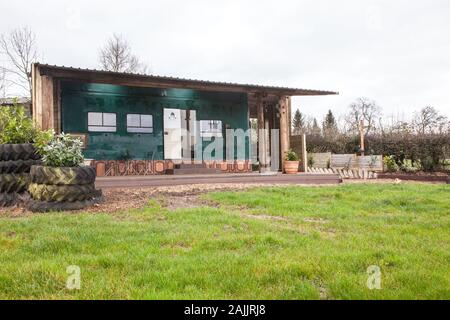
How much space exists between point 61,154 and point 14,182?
3.78 feet

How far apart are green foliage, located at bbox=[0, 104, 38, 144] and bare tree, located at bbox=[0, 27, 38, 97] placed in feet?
60.7

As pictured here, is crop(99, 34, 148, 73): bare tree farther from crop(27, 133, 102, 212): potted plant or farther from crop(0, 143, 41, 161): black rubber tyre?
crop(27, 133, 102, 212): potted plant

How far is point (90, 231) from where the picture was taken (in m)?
4.81

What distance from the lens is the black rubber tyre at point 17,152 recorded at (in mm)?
7688

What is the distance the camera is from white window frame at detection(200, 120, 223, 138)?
14711mm

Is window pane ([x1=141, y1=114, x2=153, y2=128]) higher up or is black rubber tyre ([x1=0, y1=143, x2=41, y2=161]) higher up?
window pane ([x1=141, y1=114, x2=153, y2=128])

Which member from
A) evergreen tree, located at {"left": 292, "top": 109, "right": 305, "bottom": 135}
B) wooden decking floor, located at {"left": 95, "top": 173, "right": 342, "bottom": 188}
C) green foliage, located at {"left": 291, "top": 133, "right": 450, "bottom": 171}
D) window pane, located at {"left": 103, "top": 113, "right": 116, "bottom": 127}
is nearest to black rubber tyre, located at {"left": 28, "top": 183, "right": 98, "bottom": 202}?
wooden decking floor, located at {"left": 95, "top": 173, "right": 342, "bottom": 188}

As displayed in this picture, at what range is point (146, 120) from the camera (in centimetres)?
1387

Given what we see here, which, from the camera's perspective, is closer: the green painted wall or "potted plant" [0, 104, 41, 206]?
"potted plant" [0, 104, 41, 206]

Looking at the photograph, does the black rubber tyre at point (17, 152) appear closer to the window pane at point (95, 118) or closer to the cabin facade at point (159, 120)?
the cabin facade at point (159, 120)

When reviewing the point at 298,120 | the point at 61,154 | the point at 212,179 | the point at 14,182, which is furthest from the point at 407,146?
the point at 298,120

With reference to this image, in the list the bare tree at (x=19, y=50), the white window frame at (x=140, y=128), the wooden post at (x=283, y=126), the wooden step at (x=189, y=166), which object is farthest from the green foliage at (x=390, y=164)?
the bare tree at (x=19, y=50)

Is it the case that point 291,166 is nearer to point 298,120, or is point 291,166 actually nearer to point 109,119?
point 109,119
